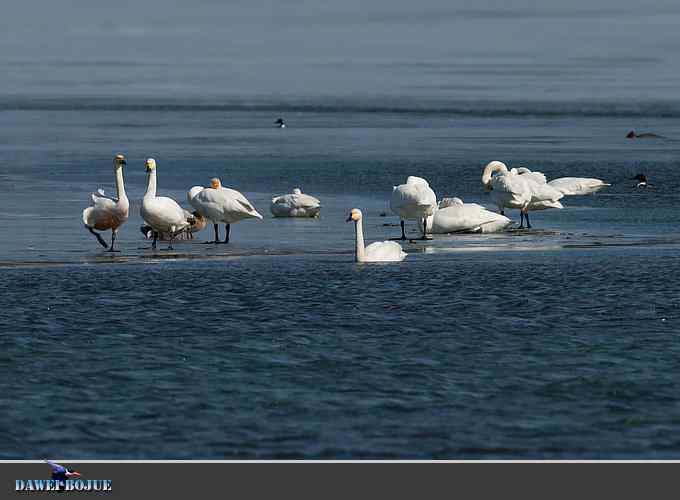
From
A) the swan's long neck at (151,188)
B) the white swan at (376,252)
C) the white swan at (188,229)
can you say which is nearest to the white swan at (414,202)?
the white swan at (376,252)

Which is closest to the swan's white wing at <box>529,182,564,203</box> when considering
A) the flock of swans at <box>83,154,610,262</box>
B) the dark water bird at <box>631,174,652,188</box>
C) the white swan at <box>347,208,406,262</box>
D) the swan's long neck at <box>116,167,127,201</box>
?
the flock of swans at <box>83,154,610,262</box>

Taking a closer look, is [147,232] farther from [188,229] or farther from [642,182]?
[642,182]

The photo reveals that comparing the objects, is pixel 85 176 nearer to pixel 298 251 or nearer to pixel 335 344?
pixel 298 251

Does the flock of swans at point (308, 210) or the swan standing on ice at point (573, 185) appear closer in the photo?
the flock of swans at point (308, 210)

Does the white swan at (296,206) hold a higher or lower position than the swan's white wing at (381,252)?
higher

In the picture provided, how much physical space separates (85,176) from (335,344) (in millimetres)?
23715

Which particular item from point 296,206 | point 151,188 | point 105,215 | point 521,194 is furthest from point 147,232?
point 521,194

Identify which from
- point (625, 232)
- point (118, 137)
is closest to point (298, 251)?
point (625, 232)

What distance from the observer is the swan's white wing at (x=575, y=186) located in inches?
1172

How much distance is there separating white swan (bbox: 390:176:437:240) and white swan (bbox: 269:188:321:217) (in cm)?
324

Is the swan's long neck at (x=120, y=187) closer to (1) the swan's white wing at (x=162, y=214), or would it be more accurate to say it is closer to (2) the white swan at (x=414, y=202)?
(1) the swan's white wing at (x=162, y=214)

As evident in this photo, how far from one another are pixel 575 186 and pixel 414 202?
338 inches

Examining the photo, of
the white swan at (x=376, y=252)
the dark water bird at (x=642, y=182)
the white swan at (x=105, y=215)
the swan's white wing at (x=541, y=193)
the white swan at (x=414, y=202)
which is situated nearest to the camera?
the white swan at (x=376, y=252)
